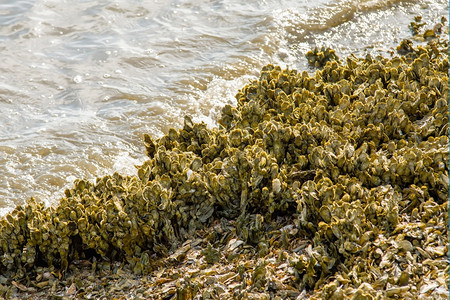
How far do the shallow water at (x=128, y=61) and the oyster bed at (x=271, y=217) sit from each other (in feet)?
5.06

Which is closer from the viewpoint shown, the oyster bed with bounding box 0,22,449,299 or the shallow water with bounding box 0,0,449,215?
the oyster bed with bounding box 0,22,449,299

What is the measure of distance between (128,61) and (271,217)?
4.84 m

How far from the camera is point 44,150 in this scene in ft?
18.7

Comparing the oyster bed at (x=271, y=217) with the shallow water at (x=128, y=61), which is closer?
the oyster bed at (x=271, y=217)

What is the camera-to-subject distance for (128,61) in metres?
7.64

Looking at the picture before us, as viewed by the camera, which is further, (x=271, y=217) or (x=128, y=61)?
(x=128, y=61)

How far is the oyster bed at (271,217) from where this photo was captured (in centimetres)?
298

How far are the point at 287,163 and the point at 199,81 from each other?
335 cm

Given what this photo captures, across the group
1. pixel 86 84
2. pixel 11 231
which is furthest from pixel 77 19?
pixel 11 231

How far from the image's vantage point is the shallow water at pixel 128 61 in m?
5.68

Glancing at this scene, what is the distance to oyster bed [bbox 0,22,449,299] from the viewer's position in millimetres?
2979

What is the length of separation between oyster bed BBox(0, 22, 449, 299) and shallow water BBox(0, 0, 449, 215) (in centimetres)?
154

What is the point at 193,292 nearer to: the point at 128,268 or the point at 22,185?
the point at 128,268

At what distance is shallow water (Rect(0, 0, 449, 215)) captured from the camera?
5676 millimetres
